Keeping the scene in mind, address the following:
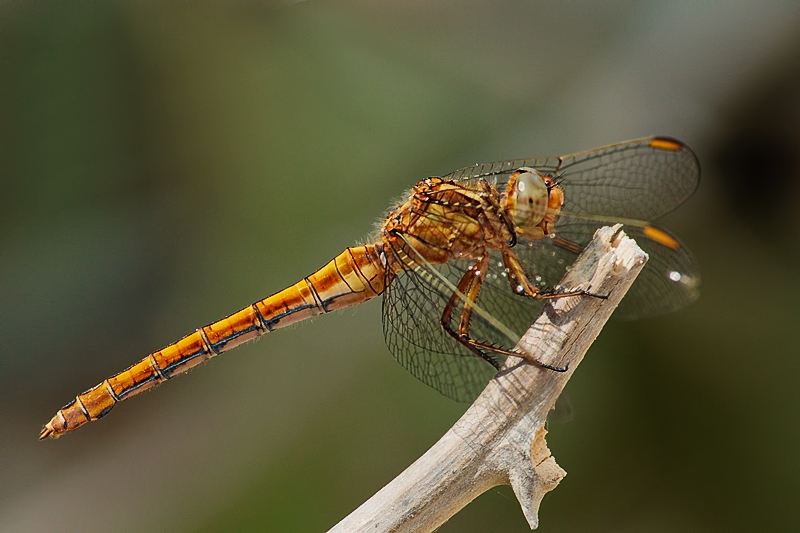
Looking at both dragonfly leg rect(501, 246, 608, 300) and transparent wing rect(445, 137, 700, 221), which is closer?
dragonfly leg rect(501, 246, 608, 300)

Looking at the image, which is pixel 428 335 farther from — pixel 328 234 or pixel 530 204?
pixel 328 234

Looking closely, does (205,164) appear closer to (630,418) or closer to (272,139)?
(272,139)

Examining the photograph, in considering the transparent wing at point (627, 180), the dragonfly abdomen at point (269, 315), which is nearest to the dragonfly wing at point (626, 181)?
the transparent wing at point (627, 180)

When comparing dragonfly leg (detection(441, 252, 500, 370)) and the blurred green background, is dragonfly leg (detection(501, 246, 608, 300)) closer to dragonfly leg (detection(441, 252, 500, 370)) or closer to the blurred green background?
dragonfly leg (detection(441, 252, 500, 370))

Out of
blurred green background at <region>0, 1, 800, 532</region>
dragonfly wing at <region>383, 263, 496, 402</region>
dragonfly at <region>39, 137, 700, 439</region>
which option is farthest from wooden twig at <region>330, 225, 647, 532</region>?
blurred green background at <region>0, 1, 800, 532</region>

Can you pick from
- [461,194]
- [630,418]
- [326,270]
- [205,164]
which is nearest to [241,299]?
[205,164]

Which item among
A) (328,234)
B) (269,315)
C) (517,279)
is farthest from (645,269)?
(328,234)
